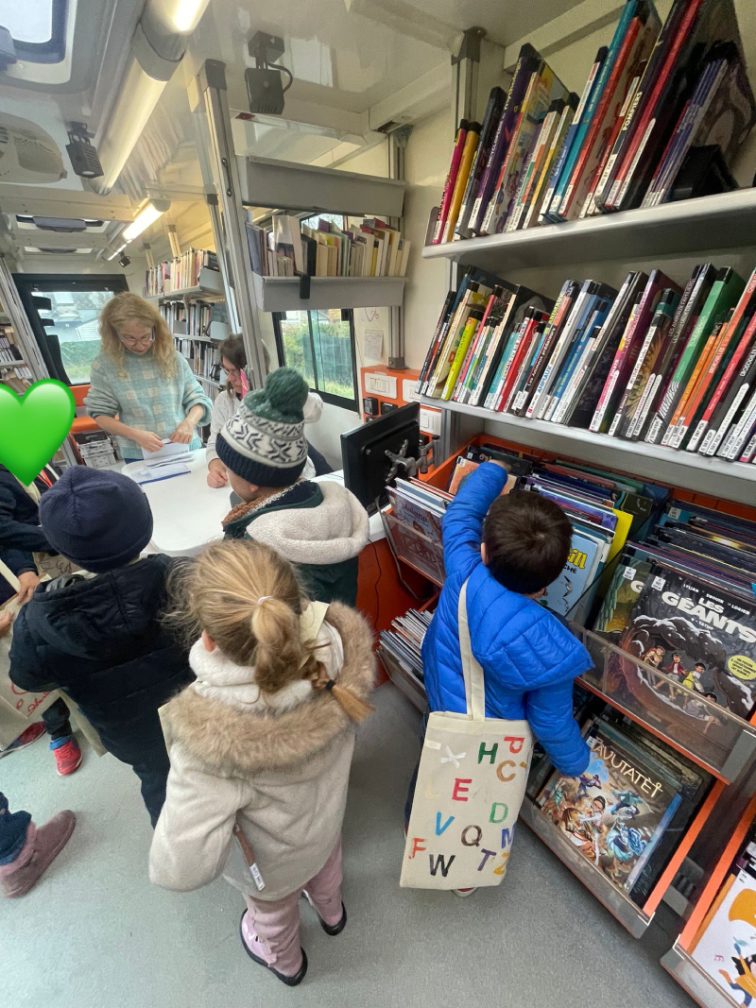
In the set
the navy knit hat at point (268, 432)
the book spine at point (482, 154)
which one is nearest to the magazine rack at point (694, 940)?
the navy knit hat at point (268, 432)

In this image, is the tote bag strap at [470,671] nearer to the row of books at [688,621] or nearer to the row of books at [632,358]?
the row of books at [688,621]

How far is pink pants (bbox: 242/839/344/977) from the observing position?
0.96m

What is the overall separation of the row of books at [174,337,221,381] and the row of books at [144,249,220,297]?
51cm

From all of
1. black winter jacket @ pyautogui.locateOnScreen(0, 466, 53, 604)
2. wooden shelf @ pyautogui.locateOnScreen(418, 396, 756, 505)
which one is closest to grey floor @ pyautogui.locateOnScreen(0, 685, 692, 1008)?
black winter jacket @ pyautogui.locateOnScreen(0, 466, 53, 604)

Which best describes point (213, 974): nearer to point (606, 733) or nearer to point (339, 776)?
point (339, 776)

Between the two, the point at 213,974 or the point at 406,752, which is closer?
the point at 213,974

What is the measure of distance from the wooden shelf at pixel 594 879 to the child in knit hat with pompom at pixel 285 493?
3.00ft

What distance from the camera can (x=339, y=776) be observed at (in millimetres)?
859

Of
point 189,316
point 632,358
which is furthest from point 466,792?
point 189,316

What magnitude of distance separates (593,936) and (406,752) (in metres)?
0.73

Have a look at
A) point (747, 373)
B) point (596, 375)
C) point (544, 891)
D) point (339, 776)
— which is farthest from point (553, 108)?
point (544, 891)

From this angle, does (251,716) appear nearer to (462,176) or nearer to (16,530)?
(16,530)

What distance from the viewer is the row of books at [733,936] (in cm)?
82

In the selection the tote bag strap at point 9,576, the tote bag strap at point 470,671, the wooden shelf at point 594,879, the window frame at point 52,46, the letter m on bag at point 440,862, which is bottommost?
the letter m on bag at point 440,862
